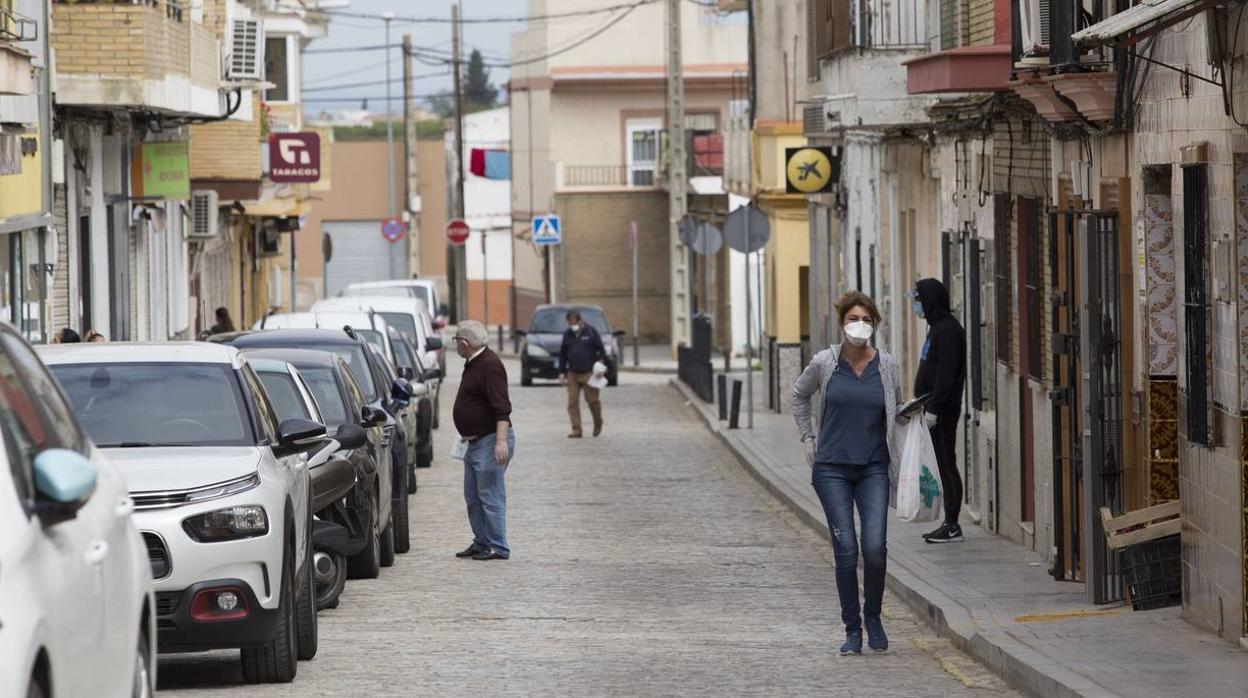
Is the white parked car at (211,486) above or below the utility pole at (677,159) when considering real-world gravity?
below

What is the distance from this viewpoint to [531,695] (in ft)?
37.0

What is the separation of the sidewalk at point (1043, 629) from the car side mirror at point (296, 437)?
3.53 m

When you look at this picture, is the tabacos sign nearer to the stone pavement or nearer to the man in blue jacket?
the man in blue jacket

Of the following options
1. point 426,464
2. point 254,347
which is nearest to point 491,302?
point 426,464

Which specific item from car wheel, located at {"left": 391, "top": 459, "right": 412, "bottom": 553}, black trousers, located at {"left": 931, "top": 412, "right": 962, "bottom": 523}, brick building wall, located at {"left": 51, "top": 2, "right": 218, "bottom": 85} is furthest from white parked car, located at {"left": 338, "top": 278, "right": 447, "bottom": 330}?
black trousers, located at {"left": 931, "top": 412, "right": 962, "bottom": 523}

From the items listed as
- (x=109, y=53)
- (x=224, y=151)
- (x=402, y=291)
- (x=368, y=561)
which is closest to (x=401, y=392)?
(x=368, y=561)

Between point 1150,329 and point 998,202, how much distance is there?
4.82m

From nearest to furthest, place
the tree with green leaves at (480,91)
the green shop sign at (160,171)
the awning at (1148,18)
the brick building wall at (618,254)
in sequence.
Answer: the awning at (1148,18) → the green shop sign at (160,171) → the brick building wall at (618,254) → the tree with green leaves at (480,91)

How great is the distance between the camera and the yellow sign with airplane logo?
2942 centimetres

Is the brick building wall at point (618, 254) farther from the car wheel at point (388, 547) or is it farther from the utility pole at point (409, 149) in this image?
the car wheel at point (388, 547)

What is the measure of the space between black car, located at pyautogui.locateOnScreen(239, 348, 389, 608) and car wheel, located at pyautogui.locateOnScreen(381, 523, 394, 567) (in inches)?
2.6

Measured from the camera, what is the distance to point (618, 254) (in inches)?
2574

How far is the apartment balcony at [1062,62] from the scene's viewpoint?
14.3 meters

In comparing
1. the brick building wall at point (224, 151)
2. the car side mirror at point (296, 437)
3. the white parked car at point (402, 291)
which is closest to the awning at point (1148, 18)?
the car side mirror at point (296, 437)
